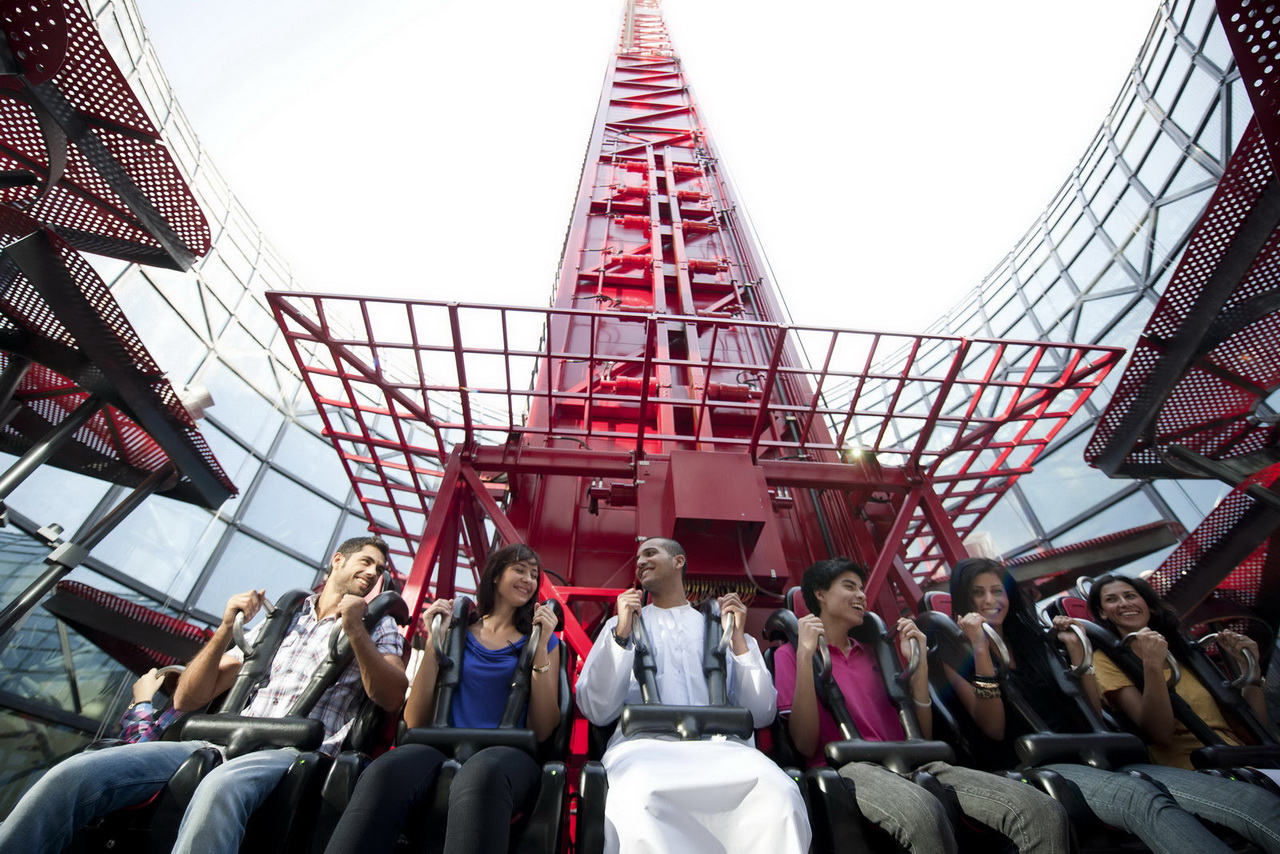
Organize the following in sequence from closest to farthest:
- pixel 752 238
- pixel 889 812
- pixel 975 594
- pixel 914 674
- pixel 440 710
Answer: pixel 889 812 < pixel 440 710 < pixel 914 674 < pixel 975 594 < pixel 752 238

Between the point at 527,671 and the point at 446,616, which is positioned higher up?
the point at 446,616

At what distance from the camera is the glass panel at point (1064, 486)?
1127 cm

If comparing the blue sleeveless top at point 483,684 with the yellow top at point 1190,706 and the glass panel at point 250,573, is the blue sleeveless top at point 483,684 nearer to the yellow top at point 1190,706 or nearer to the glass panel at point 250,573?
the yellow top at point 1190,706

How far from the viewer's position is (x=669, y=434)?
20.5 feet

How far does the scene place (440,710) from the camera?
2.44 meters

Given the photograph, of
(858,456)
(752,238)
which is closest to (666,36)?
(752,238)

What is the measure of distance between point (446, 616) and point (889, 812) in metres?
1.85

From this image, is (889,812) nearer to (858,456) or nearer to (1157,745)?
(1157,745)

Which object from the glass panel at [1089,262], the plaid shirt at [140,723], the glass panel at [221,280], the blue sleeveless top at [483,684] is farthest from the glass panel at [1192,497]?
the glass panel at [221,280]

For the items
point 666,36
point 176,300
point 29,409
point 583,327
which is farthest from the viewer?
point 666,36

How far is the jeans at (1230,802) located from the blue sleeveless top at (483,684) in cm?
243

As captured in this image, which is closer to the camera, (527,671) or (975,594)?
(527,671)

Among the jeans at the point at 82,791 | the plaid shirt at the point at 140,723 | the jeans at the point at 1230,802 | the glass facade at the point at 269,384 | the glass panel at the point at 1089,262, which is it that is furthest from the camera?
the glass panel at the point at 1089,262

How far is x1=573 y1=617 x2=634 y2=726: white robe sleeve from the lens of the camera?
2557mm
